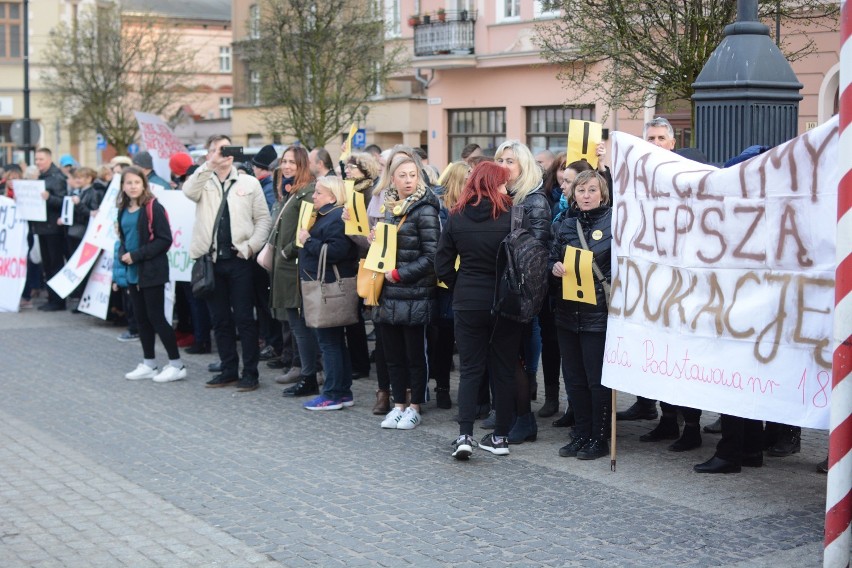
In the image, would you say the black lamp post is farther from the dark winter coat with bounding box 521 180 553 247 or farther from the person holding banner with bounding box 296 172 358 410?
the person holding banner with bounding box 296 172 358 410

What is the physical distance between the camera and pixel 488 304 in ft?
25.8

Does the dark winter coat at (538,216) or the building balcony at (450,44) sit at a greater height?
the building balcony at (450,44)

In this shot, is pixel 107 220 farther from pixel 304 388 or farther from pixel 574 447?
pixel 574 447

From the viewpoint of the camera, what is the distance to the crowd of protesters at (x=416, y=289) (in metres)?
7.88

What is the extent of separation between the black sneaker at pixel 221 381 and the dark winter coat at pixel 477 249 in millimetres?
3590

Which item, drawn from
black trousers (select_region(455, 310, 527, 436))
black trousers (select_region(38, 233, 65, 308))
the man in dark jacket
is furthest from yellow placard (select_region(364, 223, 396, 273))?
black trousers (select_region(38, 233, 65, 308))

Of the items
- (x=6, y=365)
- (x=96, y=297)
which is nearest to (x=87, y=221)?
(x=96, y=297)

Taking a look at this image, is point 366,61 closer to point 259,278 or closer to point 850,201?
point 259,278

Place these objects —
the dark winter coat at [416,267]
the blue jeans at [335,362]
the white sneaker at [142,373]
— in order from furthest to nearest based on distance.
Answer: the white sneaker at [142,373], the blue jeans at [335,362], the dark winter coat at [416,267]

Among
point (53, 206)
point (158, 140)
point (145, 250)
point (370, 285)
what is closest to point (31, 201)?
point (53, 206)

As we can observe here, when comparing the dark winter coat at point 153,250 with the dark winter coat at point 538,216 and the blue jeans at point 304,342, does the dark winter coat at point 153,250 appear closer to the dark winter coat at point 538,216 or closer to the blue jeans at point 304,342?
the blue jeans at point 304,342

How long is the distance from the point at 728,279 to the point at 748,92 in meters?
2.00

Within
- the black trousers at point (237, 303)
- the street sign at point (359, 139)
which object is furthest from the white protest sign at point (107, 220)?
the street sign at point (359, 139)

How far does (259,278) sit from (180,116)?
40.7 meters
